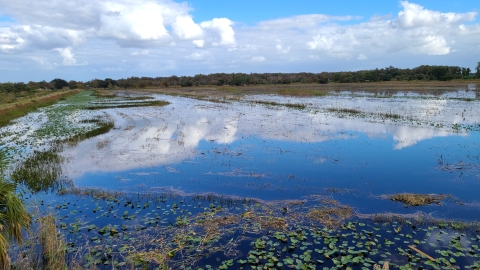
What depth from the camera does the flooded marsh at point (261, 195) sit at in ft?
20.8

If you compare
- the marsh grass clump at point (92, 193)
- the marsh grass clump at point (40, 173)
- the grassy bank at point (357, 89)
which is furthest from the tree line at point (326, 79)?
the marsh grass clump at point (92, 193)

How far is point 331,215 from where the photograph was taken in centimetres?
811

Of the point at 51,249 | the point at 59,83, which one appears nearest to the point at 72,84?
the point at 59,83

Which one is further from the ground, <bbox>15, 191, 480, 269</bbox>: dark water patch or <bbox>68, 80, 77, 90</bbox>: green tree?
<bbox>68, 80, 77, 90</bbox>: green tree

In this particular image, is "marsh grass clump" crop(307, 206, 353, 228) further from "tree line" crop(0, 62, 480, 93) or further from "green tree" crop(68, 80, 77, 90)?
"green tree" crop(68, 80, 77, 90)

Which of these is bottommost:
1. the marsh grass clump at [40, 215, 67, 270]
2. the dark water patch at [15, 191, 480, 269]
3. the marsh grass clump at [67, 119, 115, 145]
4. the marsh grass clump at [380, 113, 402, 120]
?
the dark water patch at [15, 191, 480, 269]

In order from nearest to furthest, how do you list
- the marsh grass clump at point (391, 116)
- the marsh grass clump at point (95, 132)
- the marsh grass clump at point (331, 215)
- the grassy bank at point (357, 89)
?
1. the marsh grass clump at point (331, 215)
2. the marsh grass clump at point (95, 132)
3. the marsh grass clump at point (391, 116)
4. the grassy bank at point (357, 89)

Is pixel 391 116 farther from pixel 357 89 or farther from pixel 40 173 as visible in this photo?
pixel 357 89

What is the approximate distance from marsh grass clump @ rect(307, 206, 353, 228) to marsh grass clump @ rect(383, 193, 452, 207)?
164 centimetres

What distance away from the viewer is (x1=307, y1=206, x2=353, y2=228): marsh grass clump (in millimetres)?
7676

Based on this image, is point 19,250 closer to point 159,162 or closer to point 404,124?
point 159,162

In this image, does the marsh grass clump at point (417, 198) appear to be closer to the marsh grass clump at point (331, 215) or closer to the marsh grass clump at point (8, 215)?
the marsh grass clump at point (331, 215)

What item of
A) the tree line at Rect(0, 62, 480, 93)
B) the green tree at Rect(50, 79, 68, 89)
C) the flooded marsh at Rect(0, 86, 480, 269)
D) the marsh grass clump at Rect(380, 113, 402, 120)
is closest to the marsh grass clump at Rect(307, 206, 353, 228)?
the flooded marsh at Rect(0, 86, 480, 269)

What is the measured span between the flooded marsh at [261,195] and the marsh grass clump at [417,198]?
1.6 inches
